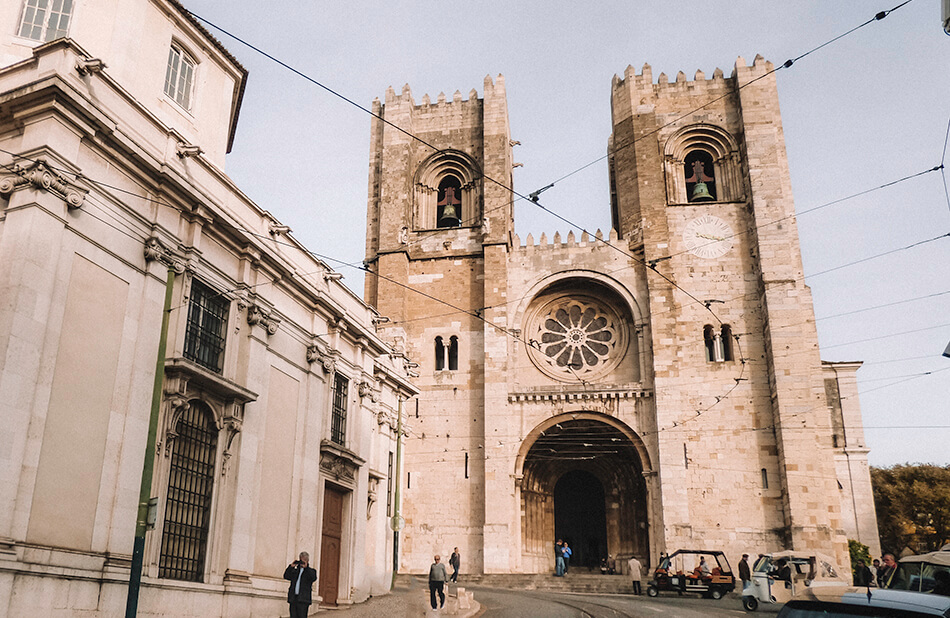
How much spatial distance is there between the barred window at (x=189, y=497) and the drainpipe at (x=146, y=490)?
103 cm

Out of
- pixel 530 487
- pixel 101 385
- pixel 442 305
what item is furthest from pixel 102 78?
pixel 530 487

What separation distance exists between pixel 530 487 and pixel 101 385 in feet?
71.7

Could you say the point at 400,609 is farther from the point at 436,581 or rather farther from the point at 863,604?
the point at 863,604

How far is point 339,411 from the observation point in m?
18.2

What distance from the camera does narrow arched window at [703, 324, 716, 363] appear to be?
28.9 m

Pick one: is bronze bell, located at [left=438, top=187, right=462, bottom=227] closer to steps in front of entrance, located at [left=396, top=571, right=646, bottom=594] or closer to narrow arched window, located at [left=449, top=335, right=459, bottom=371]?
narrow arched window, located at [left=449, top=335, right=459, bottom=371]

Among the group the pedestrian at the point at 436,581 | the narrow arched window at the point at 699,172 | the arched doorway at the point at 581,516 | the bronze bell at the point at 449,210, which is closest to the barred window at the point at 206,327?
the pedestrian at the point at 436,581

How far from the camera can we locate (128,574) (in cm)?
1085

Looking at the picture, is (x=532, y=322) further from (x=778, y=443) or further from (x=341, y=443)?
(x=341, y=443)

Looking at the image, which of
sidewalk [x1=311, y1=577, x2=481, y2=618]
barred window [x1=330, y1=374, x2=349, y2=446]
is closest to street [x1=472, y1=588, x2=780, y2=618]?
sidewalk [x1=311, y1=577, x2=481, y2=618]

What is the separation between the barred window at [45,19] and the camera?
13.8 m

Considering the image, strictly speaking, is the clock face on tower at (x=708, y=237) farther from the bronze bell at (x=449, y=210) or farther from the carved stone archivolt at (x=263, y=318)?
the carved stone archivolt at (x=263, y=318)

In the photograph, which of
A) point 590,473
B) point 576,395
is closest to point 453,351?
point 576,395

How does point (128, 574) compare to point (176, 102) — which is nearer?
point (128, 574)
